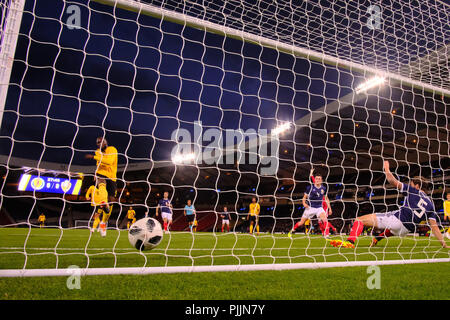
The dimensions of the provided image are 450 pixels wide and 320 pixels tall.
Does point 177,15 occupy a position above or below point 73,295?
above

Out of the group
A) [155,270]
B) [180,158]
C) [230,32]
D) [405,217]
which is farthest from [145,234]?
[180,158]

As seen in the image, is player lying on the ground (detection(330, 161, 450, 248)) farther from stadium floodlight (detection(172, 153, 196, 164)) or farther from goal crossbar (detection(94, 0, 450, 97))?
stadium floodlight (detection(172, 153, 196, 164))

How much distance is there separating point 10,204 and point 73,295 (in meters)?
24.8

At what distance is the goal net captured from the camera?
288 centimetres

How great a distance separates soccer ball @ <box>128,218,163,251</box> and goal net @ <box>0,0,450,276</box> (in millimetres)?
139

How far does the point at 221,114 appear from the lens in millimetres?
4051

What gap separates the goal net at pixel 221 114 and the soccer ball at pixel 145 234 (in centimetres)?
14

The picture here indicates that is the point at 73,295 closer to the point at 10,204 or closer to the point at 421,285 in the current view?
the point at 421,285

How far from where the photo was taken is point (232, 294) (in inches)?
63.9

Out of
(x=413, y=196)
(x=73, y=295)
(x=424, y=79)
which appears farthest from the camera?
(x=424, y=79)

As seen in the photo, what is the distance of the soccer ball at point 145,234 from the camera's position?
2785 mm

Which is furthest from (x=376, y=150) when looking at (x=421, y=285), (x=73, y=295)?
(x=73, y=295)

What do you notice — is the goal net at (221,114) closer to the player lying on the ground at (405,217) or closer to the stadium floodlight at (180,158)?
the stadium floodlight at (180,158)
